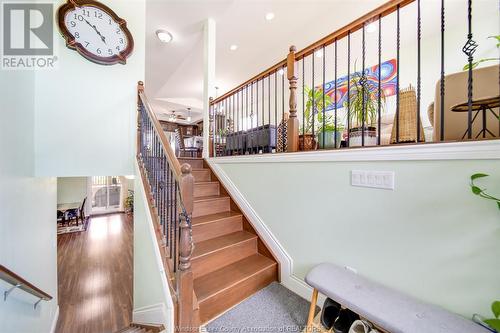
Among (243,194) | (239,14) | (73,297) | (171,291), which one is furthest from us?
(73,297)

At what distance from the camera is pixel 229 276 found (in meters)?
1.82

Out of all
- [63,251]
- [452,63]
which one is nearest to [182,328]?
[452,63]

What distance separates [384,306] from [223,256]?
4.33 feet

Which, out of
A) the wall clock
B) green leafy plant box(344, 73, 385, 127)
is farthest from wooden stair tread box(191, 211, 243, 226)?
the wall clock

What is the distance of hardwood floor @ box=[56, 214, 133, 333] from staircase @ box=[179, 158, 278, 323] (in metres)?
2.51

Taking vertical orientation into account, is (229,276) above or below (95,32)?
below

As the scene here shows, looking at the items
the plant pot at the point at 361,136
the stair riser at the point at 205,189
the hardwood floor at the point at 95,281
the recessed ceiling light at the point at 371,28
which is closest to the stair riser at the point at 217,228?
the stair riser at the point at 205,189

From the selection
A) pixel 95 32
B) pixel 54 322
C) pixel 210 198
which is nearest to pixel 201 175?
pixel 210 198

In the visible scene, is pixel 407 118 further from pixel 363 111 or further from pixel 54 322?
pixel 54 322

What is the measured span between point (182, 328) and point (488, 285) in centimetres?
174

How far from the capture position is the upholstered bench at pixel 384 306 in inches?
40.2

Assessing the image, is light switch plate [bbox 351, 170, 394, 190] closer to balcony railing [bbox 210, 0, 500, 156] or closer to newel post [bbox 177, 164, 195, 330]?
balcony railing [bbox 210, 0, 500, 156]

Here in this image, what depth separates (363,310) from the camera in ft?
3.78

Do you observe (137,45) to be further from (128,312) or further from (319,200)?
(128,312)
